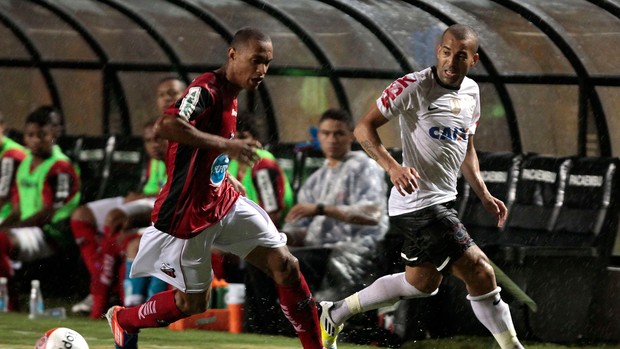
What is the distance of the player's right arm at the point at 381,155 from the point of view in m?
7.03

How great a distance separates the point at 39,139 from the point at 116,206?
0.88 meters

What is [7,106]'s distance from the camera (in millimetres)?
22938

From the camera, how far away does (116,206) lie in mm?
11102

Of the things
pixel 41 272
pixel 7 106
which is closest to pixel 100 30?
pixel 41 272

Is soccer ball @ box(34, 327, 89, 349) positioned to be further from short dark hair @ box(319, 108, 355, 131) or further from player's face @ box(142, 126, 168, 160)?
player's face @ box(142, 126, 168, 160)

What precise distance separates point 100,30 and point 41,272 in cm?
416

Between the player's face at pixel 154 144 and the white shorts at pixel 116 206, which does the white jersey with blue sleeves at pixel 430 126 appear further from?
the white shorts at pixel 116 206

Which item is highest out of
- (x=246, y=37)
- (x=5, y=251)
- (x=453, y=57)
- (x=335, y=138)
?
(x=246, y=37)

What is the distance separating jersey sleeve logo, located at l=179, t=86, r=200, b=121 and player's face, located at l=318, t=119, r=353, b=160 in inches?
125

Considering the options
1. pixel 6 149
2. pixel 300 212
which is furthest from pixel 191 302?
pixel 6 149

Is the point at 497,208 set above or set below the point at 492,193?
above

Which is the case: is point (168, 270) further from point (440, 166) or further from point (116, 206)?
point (116, 206)

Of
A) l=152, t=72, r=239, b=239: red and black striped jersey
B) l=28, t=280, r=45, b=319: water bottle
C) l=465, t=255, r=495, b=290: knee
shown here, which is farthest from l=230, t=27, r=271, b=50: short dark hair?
l=28, t=280, r=45, b=319: water bottle

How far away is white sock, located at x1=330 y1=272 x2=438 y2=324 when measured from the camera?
25.5 ft
